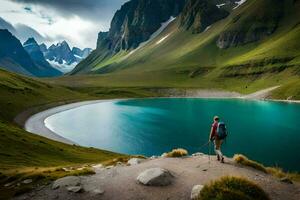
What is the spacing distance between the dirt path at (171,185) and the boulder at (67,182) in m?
0.38

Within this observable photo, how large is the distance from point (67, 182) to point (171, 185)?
23.3 feet

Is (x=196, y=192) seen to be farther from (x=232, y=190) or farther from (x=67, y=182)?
(x=67, y=182)

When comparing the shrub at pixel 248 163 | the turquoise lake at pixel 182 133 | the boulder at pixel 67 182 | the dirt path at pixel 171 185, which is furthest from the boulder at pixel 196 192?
the turquoise lake at pixel 182 133

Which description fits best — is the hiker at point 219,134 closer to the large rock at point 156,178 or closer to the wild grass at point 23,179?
the large rock at point 156,178

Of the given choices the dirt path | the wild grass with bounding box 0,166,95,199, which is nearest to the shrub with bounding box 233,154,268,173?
the dirt path

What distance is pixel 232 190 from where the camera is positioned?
2331cm

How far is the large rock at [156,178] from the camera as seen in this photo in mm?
26562

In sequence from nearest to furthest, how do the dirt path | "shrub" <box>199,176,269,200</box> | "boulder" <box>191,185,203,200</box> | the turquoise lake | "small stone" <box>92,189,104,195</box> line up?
"shrub" <box>199,176,269,200</box>
"boulder" <box>191,185,203,200</box>
the dirt path
"small stone" <box>92,189,104,195</box>
the turquoise lake

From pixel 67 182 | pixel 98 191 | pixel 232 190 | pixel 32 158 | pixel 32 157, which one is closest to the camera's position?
pixel 232 190

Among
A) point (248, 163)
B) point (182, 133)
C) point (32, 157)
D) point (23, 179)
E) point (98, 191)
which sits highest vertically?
point (248, 163)

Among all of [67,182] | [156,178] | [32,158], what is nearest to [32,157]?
[32,158]

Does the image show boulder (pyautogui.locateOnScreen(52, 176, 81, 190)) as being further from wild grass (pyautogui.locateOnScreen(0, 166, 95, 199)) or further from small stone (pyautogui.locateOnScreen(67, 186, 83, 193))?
wild grass (pyautogui.locateOnScreen(0, 166, 95, 199))

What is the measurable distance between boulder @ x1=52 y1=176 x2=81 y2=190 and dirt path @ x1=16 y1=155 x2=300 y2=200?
1.25ft

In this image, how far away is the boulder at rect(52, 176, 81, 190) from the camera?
87.2 ft
